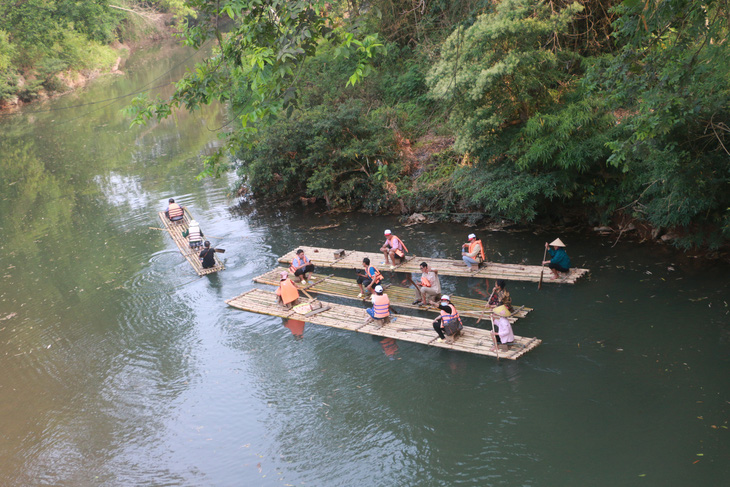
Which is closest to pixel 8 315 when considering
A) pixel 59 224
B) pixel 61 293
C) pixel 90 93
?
pixel 61 293

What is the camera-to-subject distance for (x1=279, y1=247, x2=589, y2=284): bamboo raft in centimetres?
1292

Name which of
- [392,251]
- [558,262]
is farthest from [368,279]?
[558,262]

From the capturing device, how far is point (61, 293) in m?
16.1

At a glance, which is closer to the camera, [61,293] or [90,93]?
[61,293]

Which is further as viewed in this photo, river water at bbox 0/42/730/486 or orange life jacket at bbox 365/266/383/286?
orange life jacket at bbox 365/266/383/286

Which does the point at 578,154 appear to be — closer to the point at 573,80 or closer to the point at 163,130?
the point at 573,80

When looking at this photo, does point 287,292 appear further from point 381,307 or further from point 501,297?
point 501,297

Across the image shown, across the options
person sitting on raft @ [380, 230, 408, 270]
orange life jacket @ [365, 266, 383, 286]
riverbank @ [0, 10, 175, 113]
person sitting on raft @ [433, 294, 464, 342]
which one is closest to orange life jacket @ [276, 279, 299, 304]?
orange life jacket @ [365, 266, 383, 286]

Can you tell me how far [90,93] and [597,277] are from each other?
44.5 m

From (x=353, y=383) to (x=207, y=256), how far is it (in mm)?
7170

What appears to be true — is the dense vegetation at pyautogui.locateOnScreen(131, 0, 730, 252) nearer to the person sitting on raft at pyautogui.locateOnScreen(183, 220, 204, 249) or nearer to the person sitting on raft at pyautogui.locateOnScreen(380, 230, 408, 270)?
the person sitting on raft at pyautogui.locateOnScreen(380, 230, 408, 270)

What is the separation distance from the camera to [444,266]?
14.1 m

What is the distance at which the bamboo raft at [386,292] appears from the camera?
38.9 feet

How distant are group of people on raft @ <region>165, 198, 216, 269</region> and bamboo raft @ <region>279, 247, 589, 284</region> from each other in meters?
1.97
